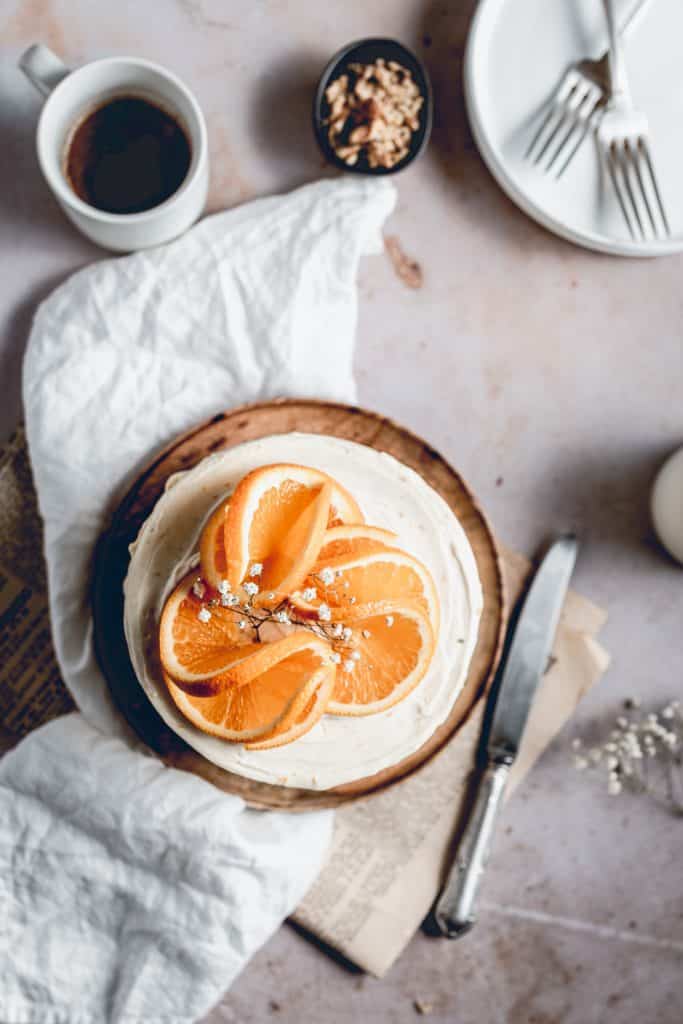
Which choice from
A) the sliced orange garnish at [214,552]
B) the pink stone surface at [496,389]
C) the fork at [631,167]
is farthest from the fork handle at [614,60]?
the sliced orange garnish at [214,552]

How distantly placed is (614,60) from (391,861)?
108cm

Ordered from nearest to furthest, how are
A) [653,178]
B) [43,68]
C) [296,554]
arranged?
[296,554], [43,68], [653,178]

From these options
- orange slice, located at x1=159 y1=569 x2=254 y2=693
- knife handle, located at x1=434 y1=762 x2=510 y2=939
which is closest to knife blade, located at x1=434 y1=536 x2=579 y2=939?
knife handle, located at x1=434 y1=762 x2=510 y2=939

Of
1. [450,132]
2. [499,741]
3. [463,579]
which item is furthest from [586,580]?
[450,132]

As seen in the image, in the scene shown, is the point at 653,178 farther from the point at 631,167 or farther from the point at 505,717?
the point at 505,717

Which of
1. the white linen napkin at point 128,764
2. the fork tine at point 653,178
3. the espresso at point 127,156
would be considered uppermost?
the espresso at point 127,156

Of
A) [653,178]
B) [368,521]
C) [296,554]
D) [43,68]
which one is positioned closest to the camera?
[296,554]

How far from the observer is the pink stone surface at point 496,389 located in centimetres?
125

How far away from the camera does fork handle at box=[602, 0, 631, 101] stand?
1.17 metres

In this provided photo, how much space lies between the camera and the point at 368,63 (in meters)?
1.20

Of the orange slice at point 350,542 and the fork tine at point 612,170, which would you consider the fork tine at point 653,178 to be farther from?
the orange slice at point 350,542

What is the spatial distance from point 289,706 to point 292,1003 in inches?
26.8

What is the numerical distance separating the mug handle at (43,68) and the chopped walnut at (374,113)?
1.09 ft

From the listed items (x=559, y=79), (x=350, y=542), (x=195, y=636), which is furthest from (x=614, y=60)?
(x=195, y=636)
